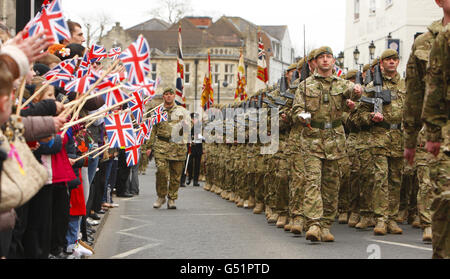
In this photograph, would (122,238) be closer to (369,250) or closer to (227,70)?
(369,250)

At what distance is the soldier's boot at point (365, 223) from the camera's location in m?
11.4

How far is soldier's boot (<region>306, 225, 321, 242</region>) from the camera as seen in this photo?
9.45 meters

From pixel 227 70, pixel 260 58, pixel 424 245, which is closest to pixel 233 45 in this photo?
pixel 227 70

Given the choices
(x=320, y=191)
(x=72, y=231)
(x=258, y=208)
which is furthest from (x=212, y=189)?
(x=72, y=231)

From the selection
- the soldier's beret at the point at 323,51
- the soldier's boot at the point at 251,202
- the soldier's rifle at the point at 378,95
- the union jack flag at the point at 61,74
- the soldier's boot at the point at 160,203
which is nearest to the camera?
the union jack flag at the point at 61,74

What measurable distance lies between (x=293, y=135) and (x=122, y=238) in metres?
2.81

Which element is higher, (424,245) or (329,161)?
(329,161)

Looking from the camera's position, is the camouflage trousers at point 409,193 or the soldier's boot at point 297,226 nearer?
the soldier's boot at point 297,226

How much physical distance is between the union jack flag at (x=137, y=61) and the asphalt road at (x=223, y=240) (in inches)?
120

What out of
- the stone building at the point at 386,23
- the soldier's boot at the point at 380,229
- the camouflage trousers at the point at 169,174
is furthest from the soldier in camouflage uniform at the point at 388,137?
the stone building at the point at 386,23

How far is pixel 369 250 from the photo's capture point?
9016mm

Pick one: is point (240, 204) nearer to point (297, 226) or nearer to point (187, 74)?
point (297, 226)

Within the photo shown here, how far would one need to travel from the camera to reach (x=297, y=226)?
34.7 ft

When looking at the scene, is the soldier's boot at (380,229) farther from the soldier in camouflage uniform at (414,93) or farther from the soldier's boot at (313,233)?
the soldier in camouflage uniform at (414,93)
